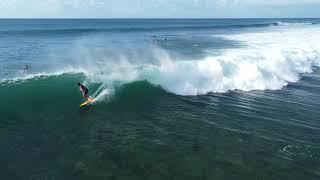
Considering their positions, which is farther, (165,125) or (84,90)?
(84,90)

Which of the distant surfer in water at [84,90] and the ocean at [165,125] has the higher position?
the distant surfer in water at [84,90]

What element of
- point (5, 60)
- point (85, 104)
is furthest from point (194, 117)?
point (5, 60)

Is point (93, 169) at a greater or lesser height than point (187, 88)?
lesser

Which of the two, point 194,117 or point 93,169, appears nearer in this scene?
point 93,169

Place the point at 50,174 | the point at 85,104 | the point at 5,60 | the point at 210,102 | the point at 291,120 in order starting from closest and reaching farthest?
1. the point at 50,174
2. the point at 291,120
3. the point at 85,104
4. the point at 210,102
5. the point at 5,60

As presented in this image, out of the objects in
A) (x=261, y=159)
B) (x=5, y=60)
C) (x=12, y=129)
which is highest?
(x=5, y=60)

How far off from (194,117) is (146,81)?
816 cm

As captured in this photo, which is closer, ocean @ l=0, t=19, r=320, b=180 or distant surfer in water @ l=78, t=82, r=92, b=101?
ocean @ l=0, t=19, r=320, b=180

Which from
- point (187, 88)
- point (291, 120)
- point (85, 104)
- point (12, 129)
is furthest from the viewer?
point (187, 88)

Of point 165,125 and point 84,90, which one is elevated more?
point 84,90

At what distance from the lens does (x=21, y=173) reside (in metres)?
11.8

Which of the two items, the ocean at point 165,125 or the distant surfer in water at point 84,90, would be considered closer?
the ocean at point 165,125

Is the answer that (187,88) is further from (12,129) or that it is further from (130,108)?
(12,129)

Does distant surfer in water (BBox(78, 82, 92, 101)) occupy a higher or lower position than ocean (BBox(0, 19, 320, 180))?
higher
